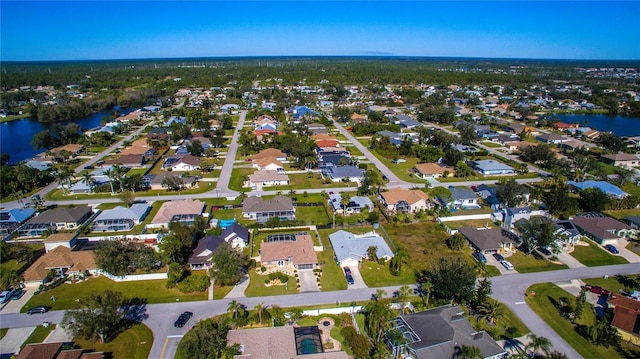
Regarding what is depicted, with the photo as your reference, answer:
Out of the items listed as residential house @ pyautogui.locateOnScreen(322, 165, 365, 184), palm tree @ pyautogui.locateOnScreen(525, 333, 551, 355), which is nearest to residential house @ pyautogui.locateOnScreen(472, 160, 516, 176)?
residential house @ pyautogui.locateOnScreen(322, 165, 365, 184)

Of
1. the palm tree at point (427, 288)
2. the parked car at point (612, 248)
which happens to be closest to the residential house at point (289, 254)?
the palm tree at point (427, 288)

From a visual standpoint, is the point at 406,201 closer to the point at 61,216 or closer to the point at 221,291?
the point at 221,291

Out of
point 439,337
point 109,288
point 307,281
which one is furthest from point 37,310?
point 439,337

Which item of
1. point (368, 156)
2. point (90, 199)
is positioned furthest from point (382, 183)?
point (90, 199)

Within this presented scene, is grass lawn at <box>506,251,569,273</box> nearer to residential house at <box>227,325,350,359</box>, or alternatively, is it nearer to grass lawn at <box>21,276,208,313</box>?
residential house at <box>227,325,350,359</box>

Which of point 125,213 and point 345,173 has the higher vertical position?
point 345,173
